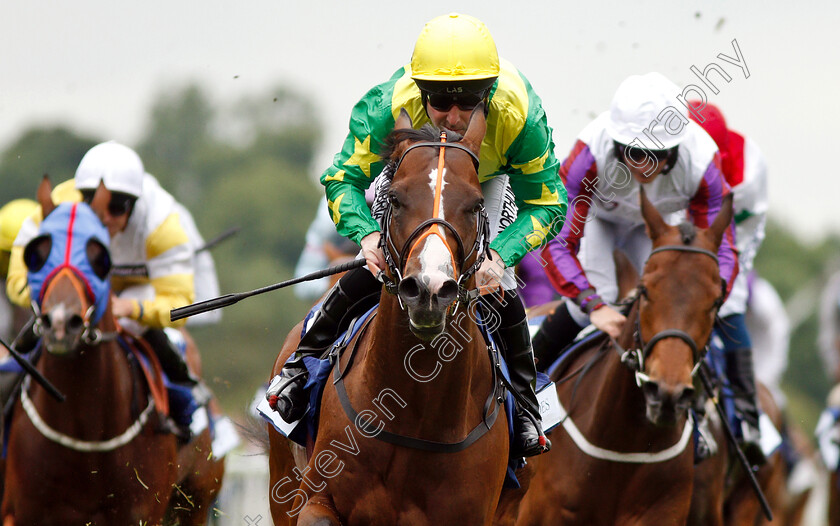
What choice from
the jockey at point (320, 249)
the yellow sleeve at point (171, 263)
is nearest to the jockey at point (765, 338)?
the jockey at point (320, 249)

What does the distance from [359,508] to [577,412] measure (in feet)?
8.87

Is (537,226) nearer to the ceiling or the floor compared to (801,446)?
nearer to the ceiling

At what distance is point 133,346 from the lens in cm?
812

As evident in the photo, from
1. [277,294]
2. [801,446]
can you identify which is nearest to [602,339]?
[801,446]

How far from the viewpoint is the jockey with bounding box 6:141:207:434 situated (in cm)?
828

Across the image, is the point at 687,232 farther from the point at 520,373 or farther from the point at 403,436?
the point at 403,436

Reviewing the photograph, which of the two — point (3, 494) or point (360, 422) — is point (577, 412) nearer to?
point (360, 422)

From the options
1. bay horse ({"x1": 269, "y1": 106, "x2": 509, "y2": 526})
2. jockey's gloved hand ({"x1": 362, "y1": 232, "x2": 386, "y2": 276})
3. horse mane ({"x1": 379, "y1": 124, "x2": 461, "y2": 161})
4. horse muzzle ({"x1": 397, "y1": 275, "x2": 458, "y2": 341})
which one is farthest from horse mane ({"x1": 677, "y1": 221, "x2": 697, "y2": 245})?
horse muzzle ({"x1": 397, "y1": 275, "x2": 458, "y2": 341})

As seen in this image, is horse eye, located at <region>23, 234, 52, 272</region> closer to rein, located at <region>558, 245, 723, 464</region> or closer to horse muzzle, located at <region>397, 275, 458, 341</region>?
rein, located at <region>558, 245, 723, 464</region>

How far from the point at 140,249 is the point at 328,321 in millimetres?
3429

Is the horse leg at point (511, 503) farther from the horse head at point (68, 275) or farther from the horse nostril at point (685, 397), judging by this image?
the horse head at point (68, 275)

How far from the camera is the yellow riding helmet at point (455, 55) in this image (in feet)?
16.7

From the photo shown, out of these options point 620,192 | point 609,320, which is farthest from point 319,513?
point 620,192

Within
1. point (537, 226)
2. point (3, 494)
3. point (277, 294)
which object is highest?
point (537, 226)
